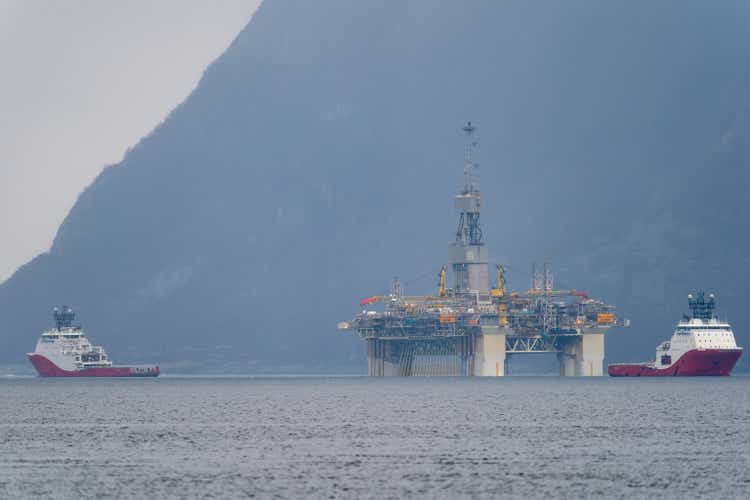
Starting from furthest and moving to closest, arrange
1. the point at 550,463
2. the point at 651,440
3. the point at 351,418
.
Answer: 1. the point at 351,418
2. the point at 651,440
3. the point at 550,463

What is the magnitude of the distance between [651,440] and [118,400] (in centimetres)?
8838

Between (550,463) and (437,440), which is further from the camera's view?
(437,440)

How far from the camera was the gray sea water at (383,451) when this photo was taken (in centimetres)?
9657

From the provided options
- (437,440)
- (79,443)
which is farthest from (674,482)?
(79,443)

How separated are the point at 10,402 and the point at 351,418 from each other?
58652 mm

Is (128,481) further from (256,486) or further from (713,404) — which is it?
(713,404)

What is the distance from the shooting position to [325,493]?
94.1 meters

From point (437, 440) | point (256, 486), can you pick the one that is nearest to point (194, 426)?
point (437, 440)

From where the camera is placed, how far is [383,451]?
11650 centimetres

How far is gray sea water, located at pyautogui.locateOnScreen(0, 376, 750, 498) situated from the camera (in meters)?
96.6

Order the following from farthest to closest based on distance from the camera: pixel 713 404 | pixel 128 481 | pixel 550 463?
pixel 713 404
pixel 550 463
pixel 128 481

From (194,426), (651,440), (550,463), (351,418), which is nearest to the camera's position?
(550,463)

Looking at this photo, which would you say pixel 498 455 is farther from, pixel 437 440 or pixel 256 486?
pixel 256 486

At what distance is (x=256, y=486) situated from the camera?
97.0m
